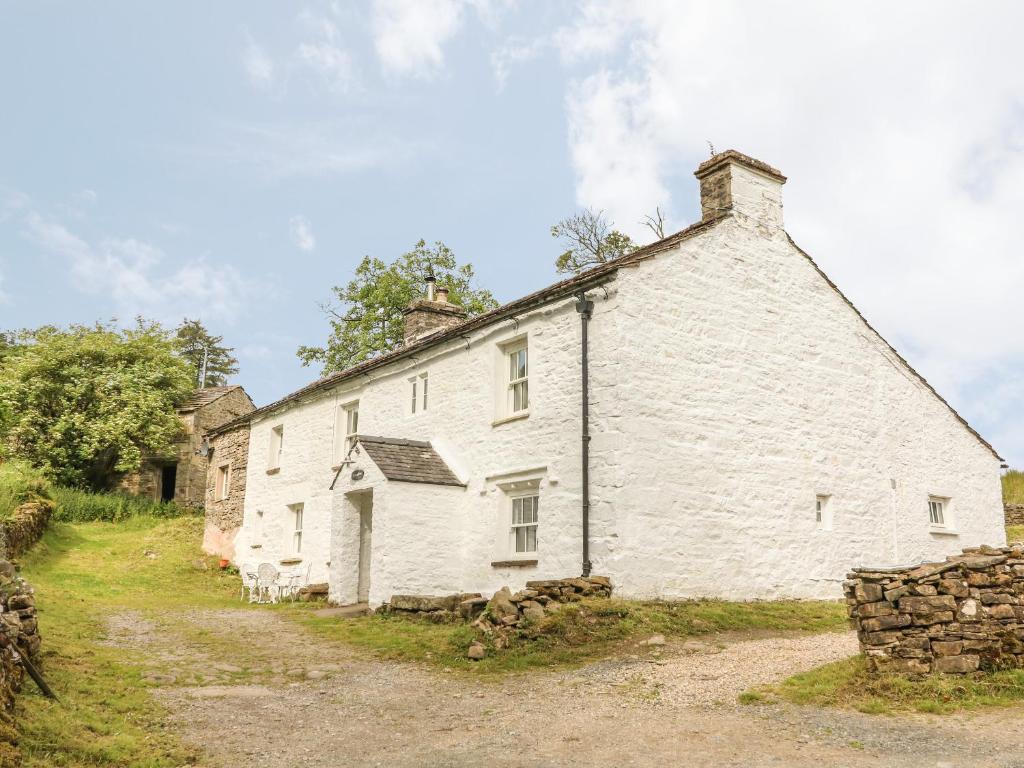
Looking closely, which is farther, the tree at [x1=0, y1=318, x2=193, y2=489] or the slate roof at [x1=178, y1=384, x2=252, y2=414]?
the slate roof at [x1=178, y1=384, x2=252, y2=414]

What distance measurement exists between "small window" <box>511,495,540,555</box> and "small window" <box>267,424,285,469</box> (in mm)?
10573

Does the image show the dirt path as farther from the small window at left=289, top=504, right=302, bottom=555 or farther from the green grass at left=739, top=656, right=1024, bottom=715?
the small window at left=289, top=504, right=302, bottom=555

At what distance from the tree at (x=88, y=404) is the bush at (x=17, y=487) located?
512 centimetres

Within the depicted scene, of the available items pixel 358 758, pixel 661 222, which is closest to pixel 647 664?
pixel 358 758

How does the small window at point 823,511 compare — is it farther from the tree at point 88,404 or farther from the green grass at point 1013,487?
the tree at point 88,404

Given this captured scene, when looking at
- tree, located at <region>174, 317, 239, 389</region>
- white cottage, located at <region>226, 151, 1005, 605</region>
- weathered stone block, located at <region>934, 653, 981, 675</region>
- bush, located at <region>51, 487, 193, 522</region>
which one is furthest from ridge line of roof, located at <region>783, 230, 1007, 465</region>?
tree, located at <region>174, 317, 239, 389</region>

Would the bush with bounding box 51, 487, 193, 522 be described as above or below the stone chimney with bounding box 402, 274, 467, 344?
below

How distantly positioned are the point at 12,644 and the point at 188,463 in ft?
104

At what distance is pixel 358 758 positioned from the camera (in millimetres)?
7039

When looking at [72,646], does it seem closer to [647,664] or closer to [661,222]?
[647,664]

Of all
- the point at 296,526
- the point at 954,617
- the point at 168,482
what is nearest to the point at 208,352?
the point at 168,482

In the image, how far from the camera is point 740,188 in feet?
54.4

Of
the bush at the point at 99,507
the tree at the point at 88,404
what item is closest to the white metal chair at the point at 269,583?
the bush at the point at 99,507

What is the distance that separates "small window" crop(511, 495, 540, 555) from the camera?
15055 mm
